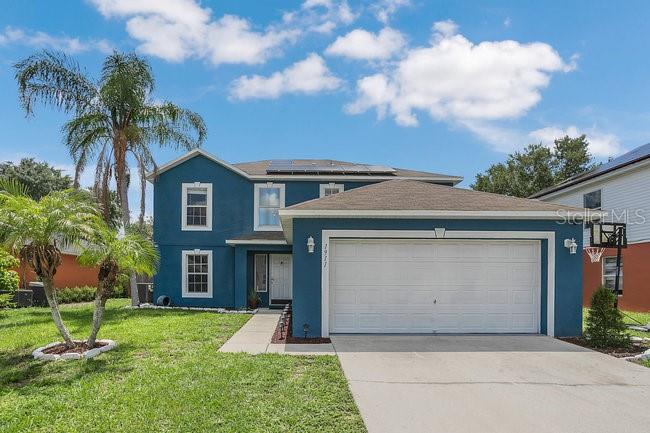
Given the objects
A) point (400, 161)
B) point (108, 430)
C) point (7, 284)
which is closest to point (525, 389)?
point (108, 430)

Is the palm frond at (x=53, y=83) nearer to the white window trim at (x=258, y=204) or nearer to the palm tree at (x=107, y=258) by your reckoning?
the white window trim at (x=258, y=204)

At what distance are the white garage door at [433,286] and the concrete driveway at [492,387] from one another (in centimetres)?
92

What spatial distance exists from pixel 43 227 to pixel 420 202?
295 inches

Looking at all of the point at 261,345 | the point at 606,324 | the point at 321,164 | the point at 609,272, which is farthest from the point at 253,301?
the point at 609,272

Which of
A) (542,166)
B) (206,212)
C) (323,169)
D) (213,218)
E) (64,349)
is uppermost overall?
(542,166)

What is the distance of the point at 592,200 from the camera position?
20.0m

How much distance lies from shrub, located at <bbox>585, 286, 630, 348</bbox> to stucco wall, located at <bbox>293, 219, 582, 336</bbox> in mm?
861

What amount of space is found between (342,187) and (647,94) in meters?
11.5

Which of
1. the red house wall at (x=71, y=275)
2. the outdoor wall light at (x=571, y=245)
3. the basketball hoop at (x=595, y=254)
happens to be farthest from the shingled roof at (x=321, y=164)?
the red house wall at (x=71, y=275)

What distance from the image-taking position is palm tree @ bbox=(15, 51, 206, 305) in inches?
635

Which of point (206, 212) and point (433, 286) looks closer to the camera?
point (433, 286)

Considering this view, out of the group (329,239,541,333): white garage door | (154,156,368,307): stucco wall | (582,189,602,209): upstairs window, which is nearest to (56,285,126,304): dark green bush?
(154,156,368,307): stucco wall

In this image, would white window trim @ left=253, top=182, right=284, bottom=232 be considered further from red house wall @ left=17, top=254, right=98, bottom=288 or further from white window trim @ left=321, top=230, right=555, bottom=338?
red house wall @ left=17, top=254, right=98, bottom=288

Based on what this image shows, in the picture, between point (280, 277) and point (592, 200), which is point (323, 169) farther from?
point (592, 200)
